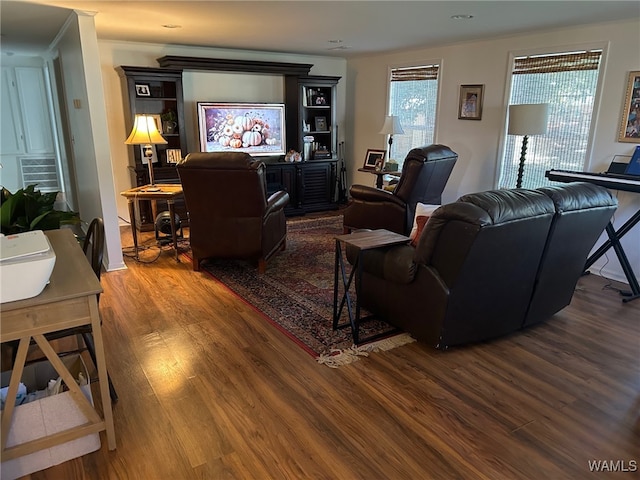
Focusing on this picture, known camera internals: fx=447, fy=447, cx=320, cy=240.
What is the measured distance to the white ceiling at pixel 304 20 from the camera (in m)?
3.46

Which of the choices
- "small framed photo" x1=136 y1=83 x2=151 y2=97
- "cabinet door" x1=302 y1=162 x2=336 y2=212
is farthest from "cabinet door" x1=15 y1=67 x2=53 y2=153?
"cabinet door" x1=302 y1=162 x2=336 y2=212

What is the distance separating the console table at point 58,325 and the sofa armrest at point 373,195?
3.24 m

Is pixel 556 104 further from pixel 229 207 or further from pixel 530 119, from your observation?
pixel 229 207

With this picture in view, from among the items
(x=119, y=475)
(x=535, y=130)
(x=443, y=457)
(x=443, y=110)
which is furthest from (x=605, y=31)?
(x=119, y=475)

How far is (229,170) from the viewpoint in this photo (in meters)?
3.64

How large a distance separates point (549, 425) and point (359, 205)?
3.15m

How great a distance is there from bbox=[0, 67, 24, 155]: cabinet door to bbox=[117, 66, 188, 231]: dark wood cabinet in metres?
2.72

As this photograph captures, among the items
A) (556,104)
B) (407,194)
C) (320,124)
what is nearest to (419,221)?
(407,194)

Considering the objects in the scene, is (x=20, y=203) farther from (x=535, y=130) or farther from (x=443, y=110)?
(x=443, y=110)

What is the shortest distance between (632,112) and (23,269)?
4593mm

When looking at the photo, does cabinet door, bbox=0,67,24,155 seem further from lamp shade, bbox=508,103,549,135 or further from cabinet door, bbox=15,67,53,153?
lamp shade, bbox=508,103,549,135

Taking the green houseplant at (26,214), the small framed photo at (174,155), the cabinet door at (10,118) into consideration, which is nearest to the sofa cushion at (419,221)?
the green houseplant at (26,214)

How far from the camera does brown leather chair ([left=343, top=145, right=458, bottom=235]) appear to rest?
4430 mm

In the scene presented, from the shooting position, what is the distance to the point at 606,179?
12.1ft
